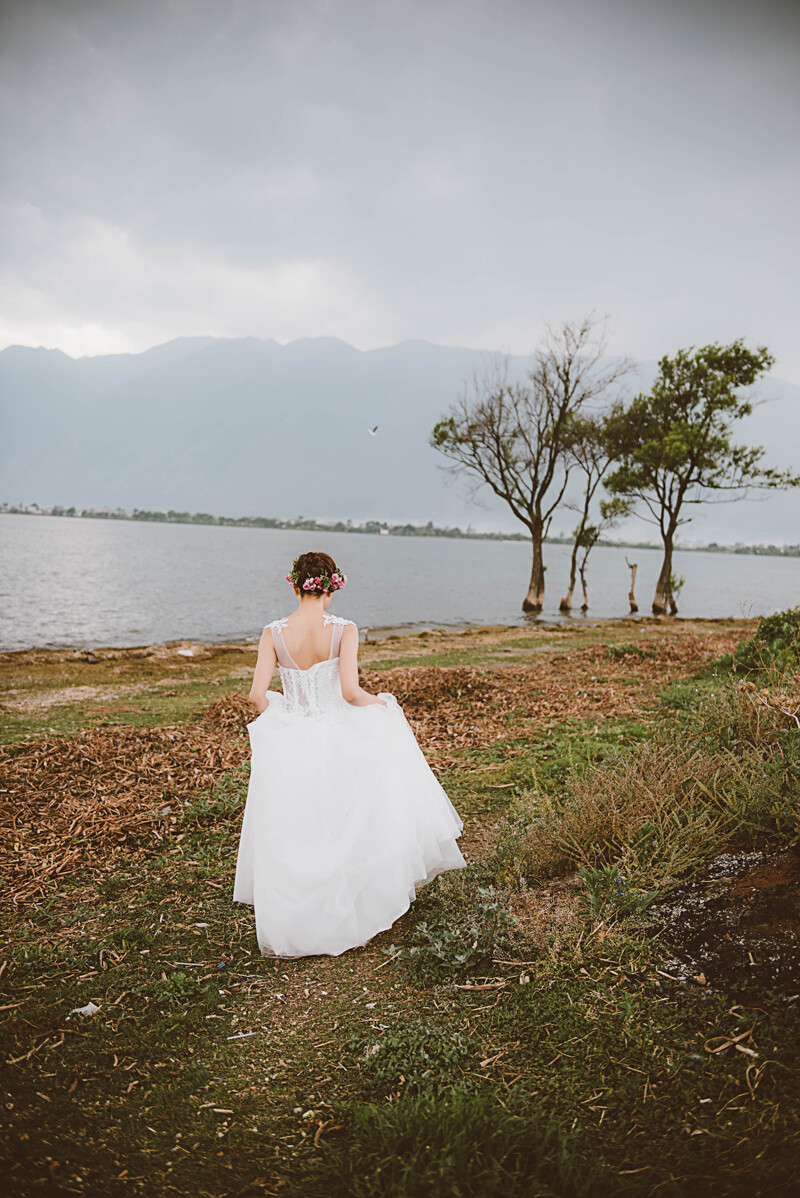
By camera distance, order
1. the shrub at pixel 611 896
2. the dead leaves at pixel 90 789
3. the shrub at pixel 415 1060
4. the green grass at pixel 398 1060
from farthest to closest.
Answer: the dead leaves at pixel 90 789
the shrub at pixel 611 896
the shrub at pixel 415 1060
the green grass at pixel 398 1060

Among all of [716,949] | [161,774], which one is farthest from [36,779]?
[716,949]

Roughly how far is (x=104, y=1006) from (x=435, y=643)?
22.2 meters

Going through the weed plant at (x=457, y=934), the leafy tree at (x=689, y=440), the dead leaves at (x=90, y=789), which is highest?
the leafy tree at (x=689, y=440)

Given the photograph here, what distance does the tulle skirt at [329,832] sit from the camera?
4.41 m

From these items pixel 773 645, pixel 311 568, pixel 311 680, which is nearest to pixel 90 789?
pixel 311 680

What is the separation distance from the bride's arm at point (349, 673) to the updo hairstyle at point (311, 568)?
48cm

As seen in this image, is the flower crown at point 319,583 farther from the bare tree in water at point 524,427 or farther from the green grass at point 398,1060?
the bare tree in water at point 524,427

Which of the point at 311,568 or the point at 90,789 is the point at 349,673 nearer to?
the point at 311,568

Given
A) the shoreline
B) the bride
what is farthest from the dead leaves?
the shoreline

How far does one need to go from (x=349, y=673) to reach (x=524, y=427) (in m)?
36.8

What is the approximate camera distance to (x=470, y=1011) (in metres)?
3.57

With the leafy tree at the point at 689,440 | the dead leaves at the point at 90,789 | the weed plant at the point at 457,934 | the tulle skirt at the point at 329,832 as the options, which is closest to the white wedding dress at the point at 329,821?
the tulle skirt at the point at 329,832

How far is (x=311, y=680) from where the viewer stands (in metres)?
4.89

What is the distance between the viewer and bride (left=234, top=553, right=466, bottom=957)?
14.5 ft
